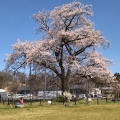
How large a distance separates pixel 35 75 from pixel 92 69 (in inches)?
375

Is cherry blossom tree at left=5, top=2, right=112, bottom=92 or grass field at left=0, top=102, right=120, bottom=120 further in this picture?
cherry blossom tree at left=5, top=2, right=112, bottom=92

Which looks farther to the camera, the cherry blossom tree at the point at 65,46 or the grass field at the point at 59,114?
the cherry blossom tree at the point at 65,46

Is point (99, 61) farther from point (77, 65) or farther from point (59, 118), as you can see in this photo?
point (59, 118)

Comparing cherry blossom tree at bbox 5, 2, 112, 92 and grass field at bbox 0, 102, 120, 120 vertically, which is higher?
cherry blossom tree at bbox 5, 2, 112, 92

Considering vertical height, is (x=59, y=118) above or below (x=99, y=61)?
below

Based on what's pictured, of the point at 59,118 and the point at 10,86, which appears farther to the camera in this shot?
the point at 10,86

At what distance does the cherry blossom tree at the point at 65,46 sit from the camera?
4506cm

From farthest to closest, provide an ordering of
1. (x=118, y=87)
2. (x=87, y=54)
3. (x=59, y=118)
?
(x=118, y=87)
(x=87, y=54)
(x=59, y=118)

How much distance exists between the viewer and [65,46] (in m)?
46.6

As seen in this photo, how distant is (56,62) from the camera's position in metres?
45.5

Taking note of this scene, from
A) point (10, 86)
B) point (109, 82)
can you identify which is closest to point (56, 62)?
point (109, 82)

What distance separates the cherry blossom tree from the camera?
45062 mm

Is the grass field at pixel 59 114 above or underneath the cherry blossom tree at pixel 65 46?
underneath

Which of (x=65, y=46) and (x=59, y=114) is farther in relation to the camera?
(x=65, y=46)
